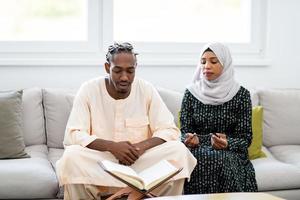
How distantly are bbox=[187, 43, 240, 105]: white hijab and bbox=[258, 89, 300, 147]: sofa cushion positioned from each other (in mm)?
577

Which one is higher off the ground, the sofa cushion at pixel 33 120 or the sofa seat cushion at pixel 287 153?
the sofa cushion at pixel 33 120

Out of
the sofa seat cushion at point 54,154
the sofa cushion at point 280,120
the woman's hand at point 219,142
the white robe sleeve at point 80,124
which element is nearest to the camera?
the white robe sleeve at point 80,124

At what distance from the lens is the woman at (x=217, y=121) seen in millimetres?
3611

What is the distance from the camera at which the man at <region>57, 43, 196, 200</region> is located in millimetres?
3273

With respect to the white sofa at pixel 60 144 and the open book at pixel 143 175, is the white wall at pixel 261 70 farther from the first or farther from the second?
the open book at pixel 143 175

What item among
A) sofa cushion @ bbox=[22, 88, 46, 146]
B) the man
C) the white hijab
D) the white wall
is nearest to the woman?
the white hijab

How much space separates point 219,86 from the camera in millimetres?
3877

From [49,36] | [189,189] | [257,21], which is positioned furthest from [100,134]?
[257,21]

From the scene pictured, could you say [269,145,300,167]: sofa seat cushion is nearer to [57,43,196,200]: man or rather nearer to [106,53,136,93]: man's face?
[57,43,196,200]: man

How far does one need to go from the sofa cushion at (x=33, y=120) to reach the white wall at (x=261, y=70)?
366 mm

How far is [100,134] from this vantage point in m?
3.55

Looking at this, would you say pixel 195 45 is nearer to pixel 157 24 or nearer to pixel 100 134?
pixel 157 24

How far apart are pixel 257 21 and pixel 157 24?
79 centimetres

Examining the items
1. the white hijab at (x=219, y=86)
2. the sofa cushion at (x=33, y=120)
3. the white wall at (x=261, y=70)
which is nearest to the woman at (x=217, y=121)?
the white hijab at (x=219, y=86)
